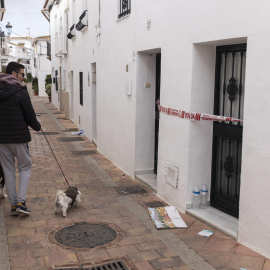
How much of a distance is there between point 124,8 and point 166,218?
472cm

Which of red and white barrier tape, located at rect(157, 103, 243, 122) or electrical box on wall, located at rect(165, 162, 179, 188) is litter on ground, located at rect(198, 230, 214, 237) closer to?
electrical box on wall, located at rect(165, 162, 179, 188)

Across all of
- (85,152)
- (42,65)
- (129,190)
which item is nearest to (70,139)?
(85,152)

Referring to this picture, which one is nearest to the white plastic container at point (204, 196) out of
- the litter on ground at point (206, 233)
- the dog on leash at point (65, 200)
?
the litter on ground at point (206, 233)

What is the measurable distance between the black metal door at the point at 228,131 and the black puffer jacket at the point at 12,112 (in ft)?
8.74

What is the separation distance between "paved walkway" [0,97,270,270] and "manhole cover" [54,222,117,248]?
0.11m

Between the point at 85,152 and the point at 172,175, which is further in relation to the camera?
the point at 85,152

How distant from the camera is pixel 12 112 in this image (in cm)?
492

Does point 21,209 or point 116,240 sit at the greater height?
point 21,209

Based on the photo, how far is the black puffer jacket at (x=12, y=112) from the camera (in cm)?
490

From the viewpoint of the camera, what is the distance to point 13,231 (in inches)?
189

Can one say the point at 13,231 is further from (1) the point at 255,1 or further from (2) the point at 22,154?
(1) the point at 255,1

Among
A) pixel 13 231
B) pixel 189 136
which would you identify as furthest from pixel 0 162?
pixel 189 136

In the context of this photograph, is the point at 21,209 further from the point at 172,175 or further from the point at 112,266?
the point at 172,175

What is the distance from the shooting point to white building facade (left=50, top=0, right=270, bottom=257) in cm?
408
